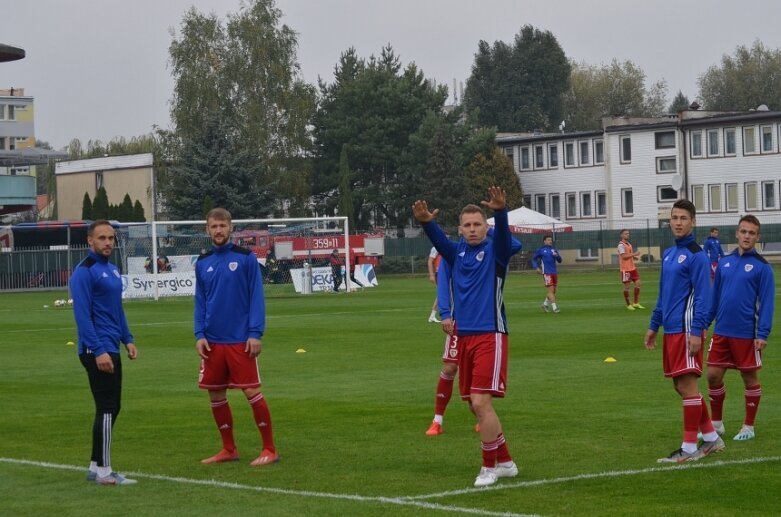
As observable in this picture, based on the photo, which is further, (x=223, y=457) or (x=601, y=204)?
(x=601, y=204)

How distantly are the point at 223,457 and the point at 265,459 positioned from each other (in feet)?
1.42

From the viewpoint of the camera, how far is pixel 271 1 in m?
82.1

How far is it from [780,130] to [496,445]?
70822mm

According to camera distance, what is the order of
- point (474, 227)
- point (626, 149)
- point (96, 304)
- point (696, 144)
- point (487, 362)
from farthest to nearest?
1. point (626, 149)
2. point (696, 144)
3. point (96, 304)
4. point (474, 227)
5. point (487, 362)

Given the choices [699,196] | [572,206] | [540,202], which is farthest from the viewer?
[540,202]

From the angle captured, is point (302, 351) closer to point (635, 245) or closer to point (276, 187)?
point (635, 245)

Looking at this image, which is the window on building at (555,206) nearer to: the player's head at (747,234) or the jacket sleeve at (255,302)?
the player's head at (747,234)

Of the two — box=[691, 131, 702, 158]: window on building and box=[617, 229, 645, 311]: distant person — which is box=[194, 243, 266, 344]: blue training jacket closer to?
box=[617, 229, 645, 311]: distant person

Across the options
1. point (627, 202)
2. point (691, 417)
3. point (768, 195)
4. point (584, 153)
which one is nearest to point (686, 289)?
point (691, 417)

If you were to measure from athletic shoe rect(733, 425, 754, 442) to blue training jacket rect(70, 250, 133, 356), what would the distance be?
5.61 metres

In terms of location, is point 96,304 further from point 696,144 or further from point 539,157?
point 539,157

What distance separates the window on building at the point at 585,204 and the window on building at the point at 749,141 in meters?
12.2

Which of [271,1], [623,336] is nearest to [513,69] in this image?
[271,1]

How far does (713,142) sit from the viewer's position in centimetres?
7994
